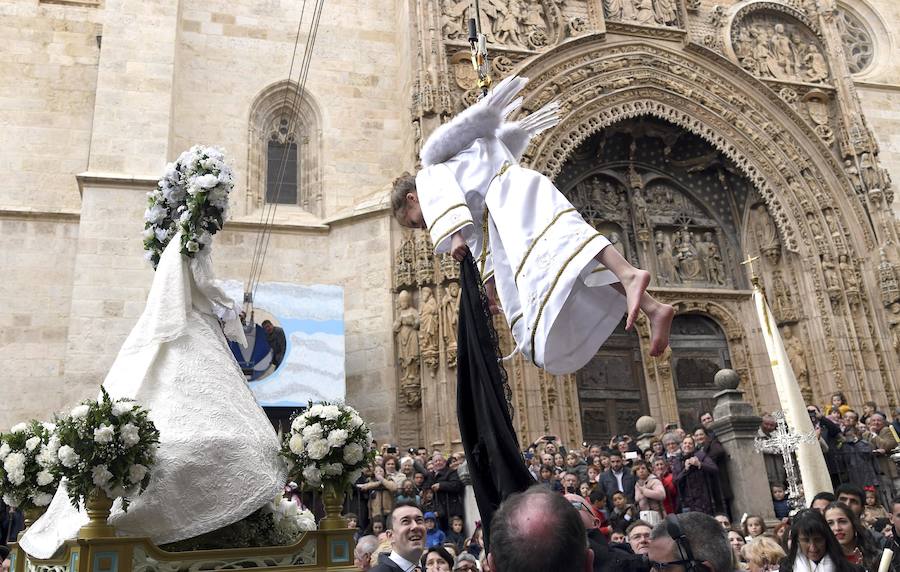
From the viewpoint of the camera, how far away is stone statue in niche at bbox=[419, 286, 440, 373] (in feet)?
43.4

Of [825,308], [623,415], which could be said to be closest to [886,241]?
[825,308]

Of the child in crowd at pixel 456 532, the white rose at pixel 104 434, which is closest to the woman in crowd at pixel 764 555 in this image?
Result: the child in crowd at pixel 456 532

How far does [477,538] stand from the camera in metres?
7.83

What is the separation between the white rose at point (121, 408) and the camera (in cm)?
356

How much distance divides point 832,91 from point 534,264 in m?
18.1

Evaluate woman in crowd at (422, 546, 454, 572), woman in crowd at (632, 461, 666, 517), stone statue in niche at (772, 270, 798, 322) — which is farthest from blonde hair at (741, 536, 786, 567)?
stone statue in niche at (772, 270, 798, 322)

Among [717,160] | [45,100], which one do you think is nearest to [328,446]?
[45,100]

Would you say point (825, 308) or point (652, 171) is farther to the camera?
point (652, 171)

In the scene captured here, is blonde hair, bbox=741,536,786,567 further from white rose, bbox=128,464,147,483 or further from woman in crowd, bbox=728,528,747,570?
white rose, bbox=128,464,147,483

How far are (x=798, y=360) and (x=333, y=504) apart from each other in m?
14.0

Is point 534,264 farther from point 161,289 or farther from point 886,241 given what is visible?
point 886,241

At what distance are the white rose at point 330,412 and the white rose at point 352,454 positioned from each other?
20cm

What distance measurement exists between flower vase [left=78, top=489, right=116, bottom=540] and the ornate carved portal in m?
10.8

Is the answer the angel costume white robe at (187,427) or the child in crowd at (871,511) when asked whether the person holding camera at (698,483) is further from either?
the angel costume white robe at (187,427)
